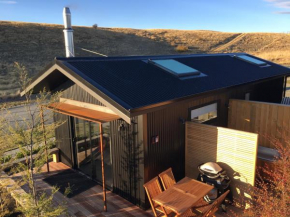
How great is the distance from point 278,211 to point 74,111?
6.03 meters

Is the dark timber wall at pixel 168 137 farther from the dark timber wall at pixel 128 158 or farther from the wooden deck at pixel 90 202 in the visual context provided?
the wooden deck at pixel 90 202

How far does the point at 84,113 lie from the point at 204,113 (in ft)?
14.5

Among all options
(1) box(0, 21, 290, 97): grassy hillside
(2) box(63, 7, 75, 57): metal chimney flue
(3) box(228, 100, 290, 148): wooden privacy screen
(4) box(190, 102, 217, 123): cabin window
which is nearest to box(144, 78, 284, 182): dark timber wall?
(4) box(190, 102, 217, 123): cabin window

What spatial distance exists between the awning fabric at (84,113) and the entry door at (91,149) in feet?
2.26

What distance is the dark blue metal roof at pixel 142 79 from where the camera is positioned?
636 centimetres

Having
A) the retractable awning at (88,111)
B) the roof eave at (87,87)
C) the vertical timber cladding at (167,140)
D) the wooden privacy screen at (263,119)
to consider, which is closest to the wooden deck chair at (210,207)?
the vertical timber cladding at (167,140)

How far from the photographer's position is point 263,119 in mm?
9359

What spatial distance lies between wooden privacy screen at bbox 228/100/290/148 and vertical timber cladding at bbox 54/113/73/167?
681cm

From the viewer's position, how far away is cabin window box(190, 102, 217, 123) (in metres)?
8.32

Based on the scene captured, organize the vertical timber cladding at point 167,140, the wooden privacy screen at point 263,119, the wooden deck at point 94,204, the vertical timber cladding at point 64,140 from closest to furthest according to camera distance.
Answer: the wooden deck at point 94,204
the vertical timber cladding at point 167,140
the wooden privacy screen at point 263,119
the vertical timber cladding at point 64,140

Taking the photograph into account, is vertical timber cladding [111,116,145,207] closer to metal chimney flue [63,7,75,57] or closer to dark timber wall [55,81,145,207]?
dark timber wall [55,81,145,207]

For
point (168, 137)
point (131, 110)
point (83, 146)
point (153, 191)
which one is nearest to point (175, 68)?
point (168, 137)

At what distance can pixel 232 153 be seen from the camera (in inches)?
268

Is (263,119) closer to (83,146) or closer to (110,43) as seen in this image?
(83,146)
